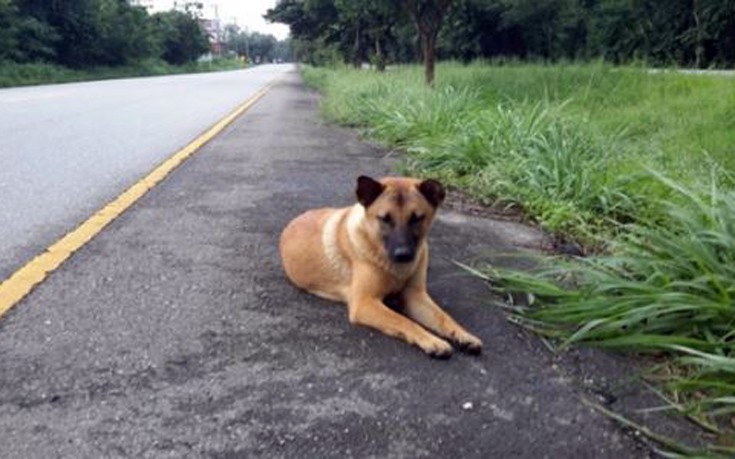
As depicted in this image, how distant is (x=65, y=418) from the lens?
233cm

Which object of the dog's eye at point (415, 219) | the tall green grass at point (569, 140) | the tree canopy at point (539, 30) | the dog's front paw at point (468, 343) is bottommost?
the dog's front paw at point (468, 343)

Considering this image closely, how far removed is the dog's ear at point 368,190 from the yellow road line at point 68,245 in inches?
63.9

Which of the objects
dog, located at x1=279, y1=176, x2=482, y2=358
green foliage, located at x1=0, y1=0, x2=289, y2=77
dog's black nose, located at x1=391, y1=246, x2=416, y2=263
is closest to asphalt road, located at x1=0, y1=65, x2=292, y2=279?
dog, located at x1=279, y1=176, x2=482, y2=358

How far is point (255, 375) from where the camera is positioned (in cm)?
270

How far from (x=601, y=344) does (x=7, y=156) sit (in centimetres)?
684

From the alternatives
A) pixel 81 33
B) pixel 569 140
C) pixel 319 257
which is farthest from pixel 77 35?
pixel 319 257

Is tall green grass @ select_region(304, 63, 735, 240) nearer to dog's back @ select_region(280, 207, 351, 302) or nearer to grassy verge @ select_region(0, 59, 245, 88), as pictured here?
dog's back @ select_region(280, 207, 351, 302)

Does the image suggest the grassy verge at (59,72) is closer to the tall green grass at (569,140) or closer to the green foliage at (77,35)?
the green foliage at (77,35)

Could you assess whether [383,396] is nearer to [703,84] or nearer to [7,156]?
[7,156]

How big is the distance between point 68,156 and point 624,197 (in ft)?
19.0

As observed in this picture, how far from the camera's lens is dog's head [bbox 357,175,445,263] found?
332 cm

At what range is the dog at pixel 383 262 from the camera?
3.13 m

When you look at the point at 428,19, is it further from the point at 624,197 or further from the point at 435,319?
the point at 435,319

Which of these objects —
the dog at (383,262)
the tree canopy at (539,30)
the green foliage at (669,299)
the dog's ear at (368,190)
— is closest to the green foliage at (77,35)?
the tree canopy at (539,30)
